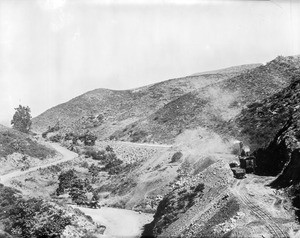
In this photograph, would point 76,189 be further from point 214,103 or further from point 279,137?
point 214,103

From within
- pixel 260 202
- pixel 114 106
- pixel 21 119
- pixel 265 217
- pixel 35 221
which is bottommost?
pixel 35 221

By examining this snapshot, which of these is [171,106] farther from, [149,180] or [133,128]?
[149,180]

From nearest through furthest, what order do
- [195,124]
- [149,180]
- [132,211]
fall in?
1. [132,211]
2. [149,180]
3. [195,124]

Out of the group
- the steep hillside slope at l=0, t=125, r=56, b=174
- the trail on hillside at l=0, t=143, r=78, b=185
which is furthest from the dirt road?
the steep hillside slope at l=0, t=125, r=56, b=174

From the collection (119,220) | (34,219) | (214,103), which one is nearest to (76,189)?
(119,220)

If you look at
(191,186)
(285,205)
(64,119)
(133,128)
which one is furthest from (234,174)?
(64,119)
